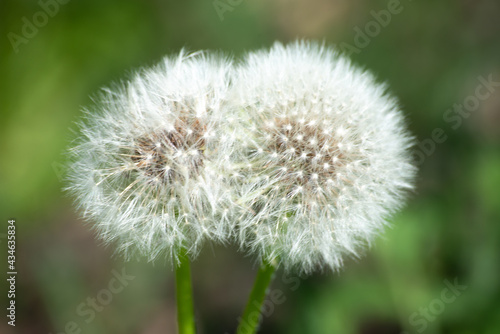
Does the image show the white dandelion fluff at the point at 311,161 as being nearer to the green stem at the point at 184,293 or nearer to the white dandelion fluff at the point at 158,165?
the white dandelion fluff at the point at 158,165

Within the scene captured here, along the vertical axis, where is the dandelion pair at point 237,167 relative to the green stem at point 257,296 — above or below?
above

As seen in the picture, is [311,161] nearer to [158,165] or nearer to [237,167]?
[237,167]

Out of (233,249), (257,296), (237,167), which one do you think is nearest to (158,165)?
(237,167)

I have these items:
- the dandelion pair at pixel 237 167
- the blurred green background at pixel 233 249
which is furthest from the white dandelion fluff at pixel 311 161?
the blurred green background at pixel 233 249

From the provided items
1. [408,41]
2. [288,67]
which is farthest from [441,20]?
[288,67]

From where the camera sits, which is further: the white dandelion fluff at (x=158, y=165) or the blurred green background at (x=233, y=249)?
the blurred green background at (x=233, y=249)

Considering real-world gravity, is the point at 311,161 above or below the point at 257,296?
above
